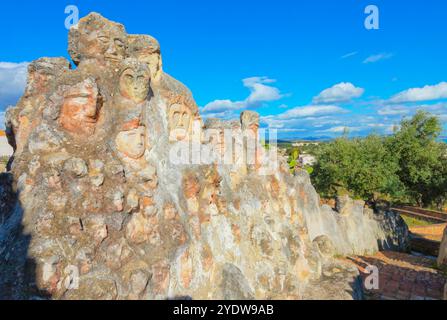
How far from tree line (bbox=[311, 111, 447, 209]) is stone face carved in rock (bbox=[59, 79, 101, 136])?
1609 cm

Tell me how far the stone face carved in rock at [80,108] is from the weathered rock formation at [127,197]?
0.06ft

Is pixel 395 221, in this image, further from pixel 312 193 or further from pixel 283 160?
pixel 283 160

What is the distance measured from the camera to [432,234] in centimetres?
2108

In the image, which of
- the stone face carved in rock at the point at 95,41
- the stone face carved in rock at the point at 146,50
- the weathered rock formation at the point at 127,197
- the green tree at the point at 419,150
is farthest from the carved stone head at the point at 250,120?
the green tree at the point at 419,150

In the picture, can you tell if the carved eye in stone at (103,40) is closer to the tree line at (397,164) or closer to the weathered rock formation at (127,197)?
the weathered rock formation at (127,197)

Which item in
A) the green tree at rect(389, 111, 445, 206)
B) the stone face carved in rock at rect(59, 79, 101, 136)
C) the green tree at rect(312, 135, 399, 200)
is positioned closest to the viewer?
the stone face carved in rock at rect(59, 79, 101, 136)

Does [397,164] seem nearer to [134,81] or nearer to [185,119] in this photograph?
[185,119]

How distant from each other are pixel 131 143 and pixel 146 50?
2145 mm

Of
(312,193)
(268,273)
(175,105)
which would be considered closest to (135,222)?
(175,105)

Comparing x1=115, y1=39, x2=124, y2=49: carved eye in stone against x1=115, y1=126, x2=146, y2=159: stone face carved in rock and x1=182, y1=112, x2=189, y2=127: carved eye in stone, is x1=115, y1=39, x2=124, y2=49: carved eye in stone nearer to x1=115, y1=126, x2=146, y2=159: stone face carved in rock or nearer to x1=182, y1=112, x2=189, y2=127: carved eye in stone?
x1=115, y1=126, x2=146, y2=159: stone face carved in rock

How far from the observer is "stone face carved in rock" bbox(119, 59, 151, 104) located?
19.9 feet

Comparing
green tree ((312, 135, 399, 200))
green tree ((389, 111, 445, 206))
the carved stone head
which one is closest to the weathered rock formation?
the carved stone head

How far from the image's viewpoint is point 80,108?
5.54m

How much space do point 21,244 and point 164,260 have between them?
2022 millimetres
